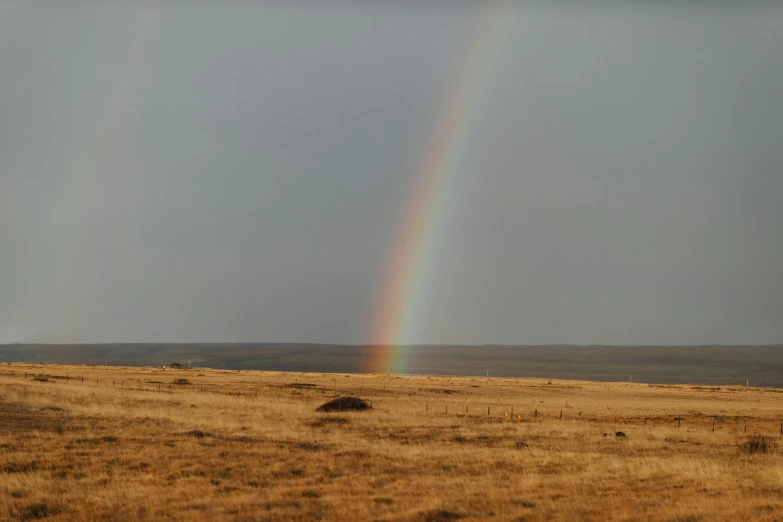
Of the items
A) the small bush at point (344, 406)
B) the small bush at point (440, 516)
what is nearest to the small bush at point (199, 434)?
the small bush at point (344, 406)

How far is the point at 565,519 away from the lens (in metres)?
14.8

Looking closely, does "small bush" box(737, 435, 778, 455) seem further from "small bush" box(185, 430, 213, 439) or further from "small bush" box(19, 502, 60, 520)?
"small bush" box(19, 502, 60, 520)

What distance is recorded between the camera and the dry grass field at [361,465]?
609 inches

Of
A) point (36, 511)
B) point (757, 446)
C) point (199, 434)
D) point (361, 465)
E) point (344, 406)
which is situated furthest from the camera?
point (344, 406)

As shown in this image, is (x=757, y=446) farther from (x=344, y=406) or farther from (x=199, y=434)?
(x=199, y=434)

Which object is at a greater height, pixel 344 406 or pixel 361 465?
pixel 344 406

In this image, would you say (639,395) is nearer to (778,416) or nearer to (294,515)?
(778,416)

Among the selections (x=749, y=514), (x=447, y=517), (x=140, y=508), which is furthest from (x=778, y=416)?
(x=140, y=508)

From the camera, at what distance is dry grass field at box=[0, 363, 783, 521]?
Result: 15.5 metres

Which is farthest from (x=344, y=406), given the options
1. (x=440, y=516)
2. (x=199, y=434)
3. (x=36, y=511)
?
(x=36, y=511)

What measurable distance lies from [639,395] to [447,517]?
189 feet

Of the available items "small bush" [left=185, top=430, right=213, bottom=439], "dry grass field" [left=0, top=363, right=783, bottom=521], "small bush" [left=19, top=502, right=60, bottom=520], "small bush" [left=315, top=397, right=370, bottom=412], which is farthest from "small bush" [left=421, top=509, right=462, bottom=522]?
"small bush" [left=315, top=397, right=370, bottom=412]

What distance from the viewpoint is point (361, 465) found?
20828mm

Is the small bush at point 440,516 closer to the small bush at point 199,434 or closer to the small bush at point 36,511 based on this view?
the small bush at point 36,511
